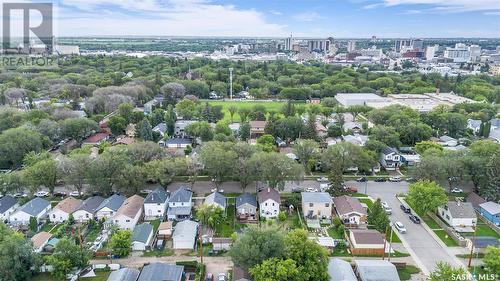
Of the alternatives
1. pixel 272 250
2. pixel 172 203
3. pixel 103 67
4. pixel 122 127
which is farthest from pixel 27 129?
pixel 103 67

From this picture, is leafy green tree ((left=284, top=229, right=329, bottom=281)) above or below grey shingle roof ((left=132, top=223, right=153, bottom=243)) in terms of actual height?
above

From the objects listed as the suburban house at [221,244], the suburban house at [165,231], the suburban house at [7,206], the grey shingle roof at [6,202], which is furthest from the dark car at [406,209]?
the grey shingle roof at [6,202]

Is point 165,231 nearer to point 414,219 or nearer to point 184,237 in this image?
point 184,237

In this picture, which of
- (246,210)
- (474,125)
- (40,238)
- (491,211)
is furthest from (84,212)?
(474,125)

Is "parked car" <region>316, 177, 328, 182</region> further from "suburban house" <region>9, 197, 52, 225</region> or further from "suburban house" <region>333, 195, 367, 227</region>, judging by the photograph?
"suburban house" <region>9, 197, 52, 225</region>

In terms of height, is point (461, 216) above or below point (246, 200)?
above

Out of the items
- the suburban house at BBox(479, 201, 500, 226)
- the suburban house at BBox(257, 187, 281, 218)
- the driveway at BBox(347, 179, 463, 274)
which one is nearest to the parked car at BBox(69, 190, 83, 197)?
the suburban house at BBox(257, 187, 281, 218)

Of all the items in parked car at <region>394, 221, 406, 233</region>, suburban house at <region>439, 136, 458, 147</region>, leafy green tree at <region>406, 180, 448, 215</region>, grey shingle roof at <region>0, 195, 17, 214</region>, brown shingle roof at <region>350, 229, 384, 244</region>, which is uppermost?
suburban house at <region>439, 136, 458, 147</region>

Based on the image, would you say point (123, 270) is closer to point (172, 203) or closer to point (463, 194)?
point (172, 203)
